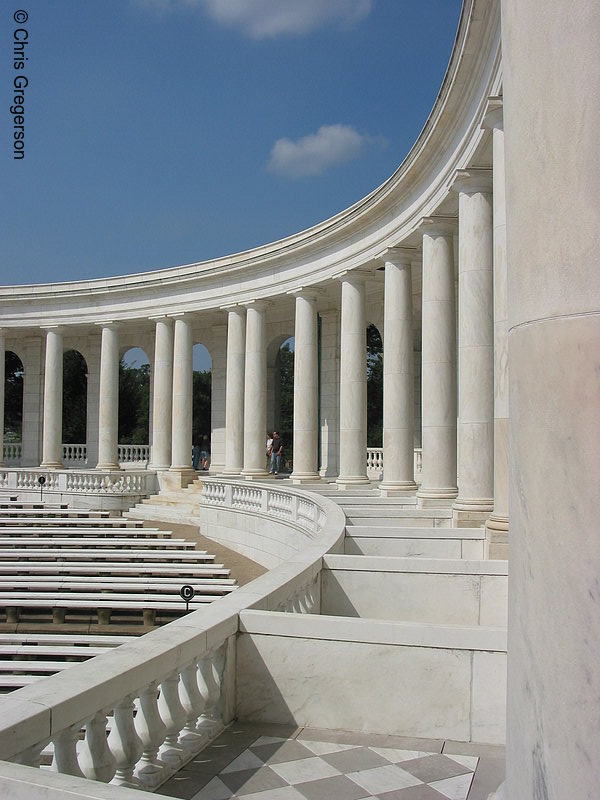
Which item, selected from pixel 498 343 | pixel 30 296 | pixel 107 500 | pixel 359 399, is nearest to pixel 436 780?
pixel 498 343

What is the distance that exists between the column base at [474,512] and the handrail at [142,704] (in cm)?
4564

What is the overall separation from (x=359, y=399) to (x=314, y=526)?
4589 cm

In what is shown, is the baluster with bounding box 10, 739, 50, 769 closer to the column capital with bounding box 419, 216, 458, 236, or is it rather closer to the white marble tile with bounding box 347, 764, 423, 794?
the white marble tile with bounding box 347, 764, 423, 794

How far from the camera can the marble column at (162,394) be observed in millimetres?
170250

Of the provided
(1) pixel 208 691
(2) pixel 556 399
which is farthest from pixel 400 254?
(2) pixel 556 399

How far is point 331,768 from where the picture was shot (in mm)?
24047

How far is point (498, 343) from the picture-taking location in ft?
205

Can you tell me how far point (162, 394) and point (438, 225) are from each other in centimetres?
9294

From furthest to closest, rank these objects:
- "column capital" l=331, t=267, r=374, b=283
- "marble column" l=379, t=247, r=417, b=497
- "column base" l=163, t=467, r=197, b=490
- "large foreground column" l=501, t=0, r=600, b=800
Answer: "column base" l=163, t=467, r=197, b=490 → "column capital" l=331, t=267, r=374, b=283 → "marble column" l=379, t=247, r=417, b=497 → "large foreground column" l=501, t=0, r=600, b=800

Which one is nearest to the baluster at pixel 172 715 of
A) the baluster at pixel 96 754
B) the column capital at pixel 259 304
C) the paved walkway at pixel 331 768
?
the paved walkway at pixel 331 768

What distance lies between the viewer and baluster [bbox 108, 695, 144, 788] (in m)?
21.6

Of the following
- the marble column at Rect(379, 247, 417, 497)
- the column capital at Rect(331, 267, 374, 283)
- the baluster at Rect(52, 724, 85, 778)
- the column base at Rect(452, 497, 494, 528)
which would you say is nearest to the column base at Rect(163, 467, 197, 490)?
the column capital at Rect(331, 267, 374, 283)

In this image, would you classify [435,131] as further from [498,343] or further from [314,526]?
[314,526]

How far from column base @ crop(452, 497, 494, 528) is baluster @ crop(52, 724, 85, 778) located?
61.0 m
